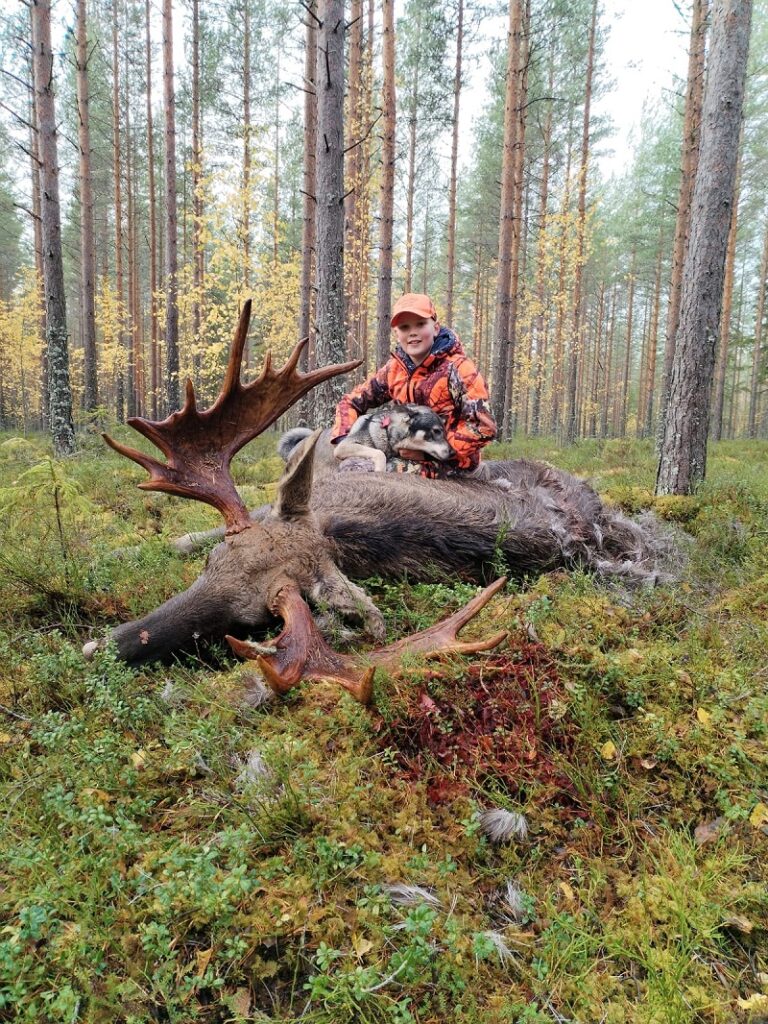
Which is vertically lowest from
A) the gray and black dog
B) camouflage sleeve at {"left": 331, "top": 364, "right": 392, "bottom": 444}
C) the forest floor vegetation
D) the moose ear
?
the forest floor vegetation

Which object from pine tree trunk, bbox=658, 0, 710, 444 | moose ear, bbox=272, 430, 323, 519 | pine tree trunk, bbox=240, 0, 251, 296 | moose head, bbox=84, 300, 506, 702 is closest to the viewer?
moose head, bbox=84, 300, 506, 702

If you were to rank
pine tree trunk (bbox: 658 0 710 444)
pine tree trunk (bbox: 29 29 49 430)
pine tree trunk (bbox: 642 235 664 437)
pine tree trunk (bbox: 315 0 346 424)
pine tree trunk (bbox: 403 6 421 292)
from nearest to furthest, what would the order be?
pine tree trunk (bbox: 315 0 346 424) < pine tree trunk (bbox: 658 0 710 444) < pine tree trunk (bbox: 403 6 421 292) < pine tree trunk (bbox: 29 29 49 430) < pine tree trunk (bbox: 642 235 664 437)

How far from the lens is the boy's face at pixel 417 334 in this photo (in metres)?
4.69

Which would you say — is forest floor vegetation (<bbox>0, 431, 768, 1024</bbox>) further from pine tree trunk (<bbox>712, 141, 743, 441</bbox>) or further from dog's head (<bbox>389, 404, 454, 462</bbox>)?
pine tree trunk (<bbox>712, 141, 743, 441</bbox>)

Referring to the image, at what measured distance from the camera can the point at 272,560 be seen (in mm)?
3150

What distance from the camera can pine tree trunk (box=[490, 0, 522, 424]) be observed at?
44.1 ft

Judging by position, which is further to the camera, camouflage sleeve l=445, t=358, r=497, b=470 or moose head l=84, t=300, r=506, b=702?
camouflage sleeve l=445, t=358, r=497, b=470

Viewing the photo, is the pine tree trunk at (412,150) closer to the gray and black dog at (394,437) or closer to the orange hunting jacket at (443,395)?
the orange hunting jacket at (443,395)

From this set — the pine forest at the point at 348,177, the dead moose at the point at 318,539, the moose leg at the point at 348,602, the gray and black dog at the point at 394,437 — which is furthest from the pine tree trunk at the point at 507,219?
the moose leg at the point at 348,602

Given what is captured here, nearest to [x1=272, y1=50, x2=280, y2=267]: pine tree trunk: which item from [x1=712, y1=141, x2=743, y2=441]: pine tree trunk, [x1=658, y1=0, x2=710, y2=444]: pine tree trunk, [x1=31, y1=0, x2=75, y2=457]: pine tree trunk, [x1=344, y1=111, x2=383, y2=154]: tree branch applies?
[x1=344, y1=111, x2=383, y2=154]: tree branch

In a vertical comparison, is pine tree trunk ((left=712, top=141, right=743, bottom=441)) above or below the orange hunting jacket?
above

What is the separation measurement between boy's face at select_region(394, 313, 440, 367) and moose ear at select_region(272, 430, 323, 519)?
201cm

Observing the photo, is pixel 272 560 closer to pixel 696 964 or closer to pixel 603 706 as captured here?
pixel 603 706

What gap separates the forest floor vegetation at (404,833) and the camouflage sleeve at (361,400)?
2.60 metres
